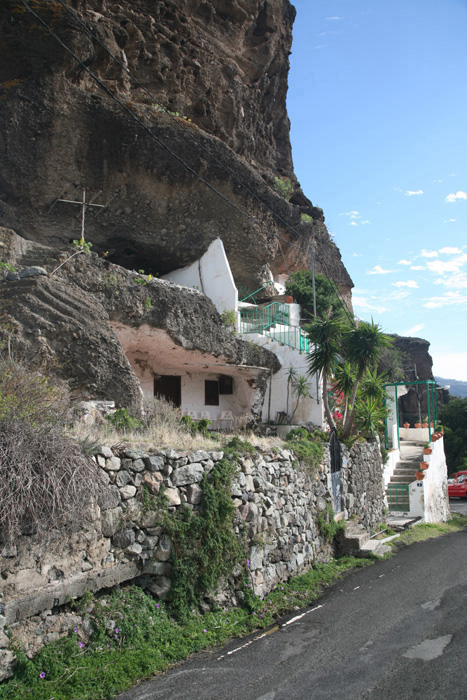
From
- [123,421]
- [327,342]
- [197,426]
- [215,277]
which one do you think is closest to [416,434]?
[327,342]

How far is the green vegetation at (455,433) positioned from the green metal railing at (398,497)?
1992 centimetres

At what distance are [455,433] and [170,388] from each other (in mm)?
29618

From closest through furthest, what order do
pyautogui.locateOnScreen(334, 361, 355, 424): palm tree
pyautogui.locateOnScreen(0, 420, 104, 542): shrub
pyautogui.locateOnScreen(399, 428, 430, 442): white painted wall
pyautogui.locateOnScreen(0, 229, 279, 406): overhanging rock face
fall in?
pyautogui.locateOnScreen(0, 420, 104, 542): shrub, pyautogui.locateOnScreen(0, 229, 279, 406): overhanging rock face, pyautogui.locateOnScreen(334, 361, 355, 424): palm tree, pyautogui.locateOnScreen(399, 428, 430, 442): white painted wall

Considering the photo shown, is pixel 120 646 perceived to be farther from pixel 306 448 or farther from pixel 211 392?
pixel 211 392

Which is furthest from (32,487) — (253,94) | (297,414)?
(253,94)

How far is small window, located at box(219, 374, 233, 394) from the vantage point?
18.2m

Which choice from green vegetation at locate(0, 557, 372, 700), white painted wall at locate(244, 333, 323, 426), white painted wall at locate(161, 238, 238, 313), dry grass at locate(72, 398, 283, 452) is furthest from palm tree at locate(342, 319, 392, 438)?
green vegetation at locate(0, 557, 372, 700)

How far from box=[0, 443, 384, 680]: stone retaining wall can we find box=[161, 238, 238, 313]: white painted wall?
906cm

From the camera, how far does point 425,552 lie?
12789mm

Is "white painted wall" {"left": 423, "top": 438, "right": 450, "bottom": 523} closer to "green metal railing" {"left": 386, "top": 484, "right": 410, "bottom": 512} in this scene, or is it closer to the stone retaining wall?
"green metal railing" {"left": 386, "top": 484, "right": 410, "bottom": 512}

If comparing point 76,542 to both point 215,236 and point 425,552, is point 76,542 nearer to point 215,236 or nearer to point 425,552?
point 425,552

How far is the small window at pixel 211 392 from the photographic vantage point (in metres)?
17.8

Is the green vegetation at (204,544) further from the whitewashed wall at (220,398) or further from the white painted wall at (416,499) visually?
the white painted wall at (416,499)

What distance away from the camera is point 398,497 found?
18750 millimetres
